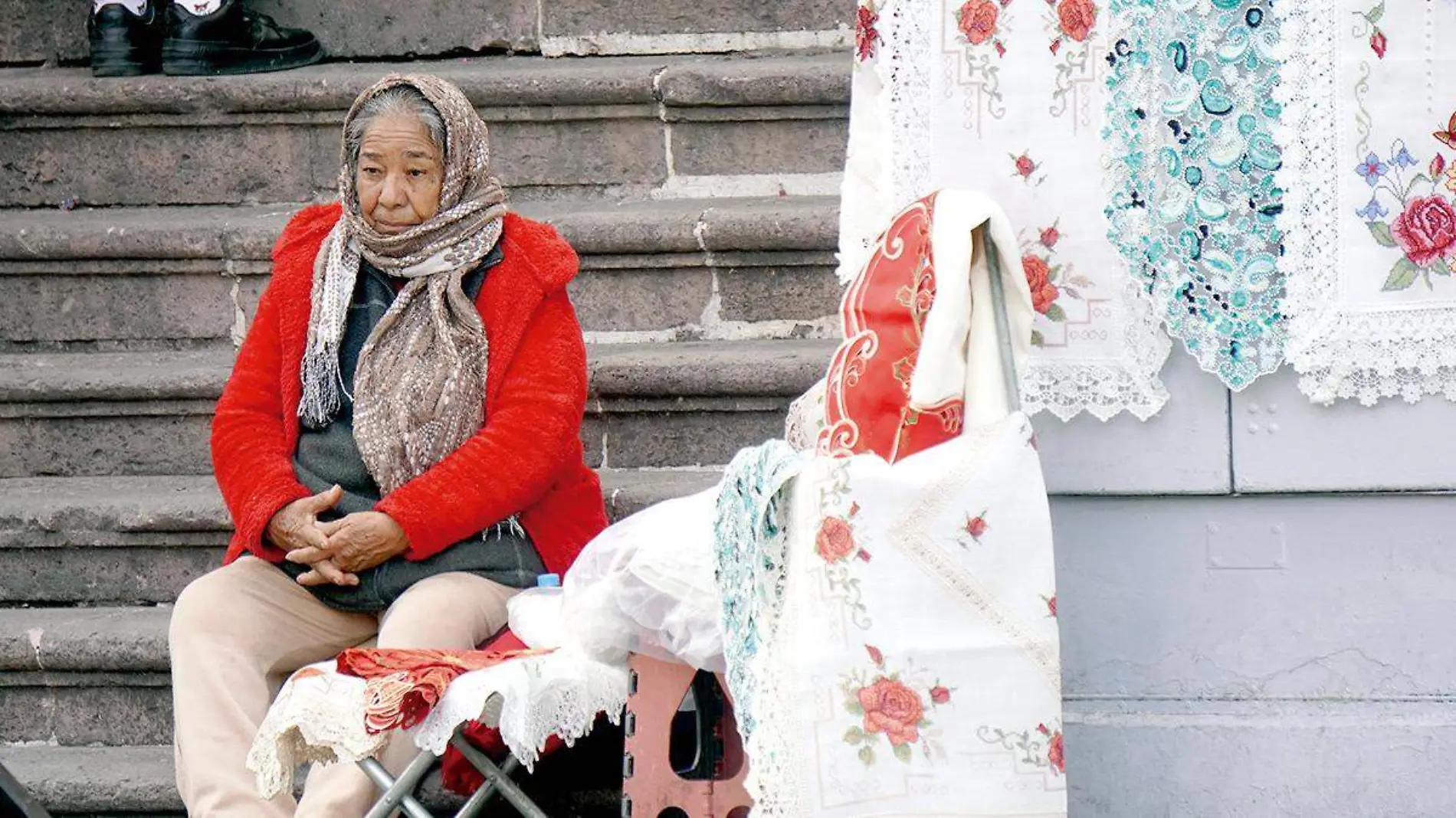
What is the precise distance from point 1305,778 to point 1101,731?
357 mm

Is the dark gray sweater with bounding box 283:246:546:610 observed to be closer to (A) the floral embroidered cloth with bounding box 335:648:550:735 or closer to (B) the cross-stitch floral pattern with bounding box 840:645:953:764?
(A) the floral embroidered cloth with bounding box 335:648:550:735

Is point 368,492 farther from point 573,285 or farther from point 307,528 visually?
point 573,285

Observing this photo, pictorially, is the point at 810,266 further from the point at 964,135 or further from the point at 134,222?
the point at 134,222

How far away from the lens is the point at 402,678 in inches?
121

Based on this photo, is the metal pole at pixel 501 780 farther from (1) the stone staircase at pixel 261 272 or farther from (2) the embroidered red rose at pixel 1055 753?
(2) the embroidered red rose at pixel 1055 753

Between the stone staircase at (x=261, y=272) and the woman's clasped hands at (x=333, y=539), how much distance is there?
51 centimetres

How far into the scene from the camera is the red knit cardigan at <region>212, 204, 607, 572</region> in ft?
11.8

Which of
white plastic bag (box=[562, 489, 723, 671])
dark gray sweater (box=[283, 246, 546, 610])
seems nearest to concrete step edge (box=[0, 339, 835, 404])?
dark gray sweater (box=[283, 246, 546, 610])

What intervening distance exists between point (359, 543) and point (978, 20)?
141 centimetres

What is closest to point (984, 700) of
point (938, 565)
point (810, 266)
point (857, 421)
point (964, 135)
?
point (938, 565)

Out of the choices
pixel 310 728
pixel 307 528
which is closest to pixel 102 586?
pixel 307 528

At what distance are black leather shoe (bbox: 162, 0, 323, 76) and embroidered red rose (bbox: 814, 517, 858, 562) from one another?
268cm

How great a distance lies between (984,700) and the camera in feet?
9.61

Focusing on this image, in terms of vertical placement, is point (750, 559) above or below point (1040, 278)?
below
